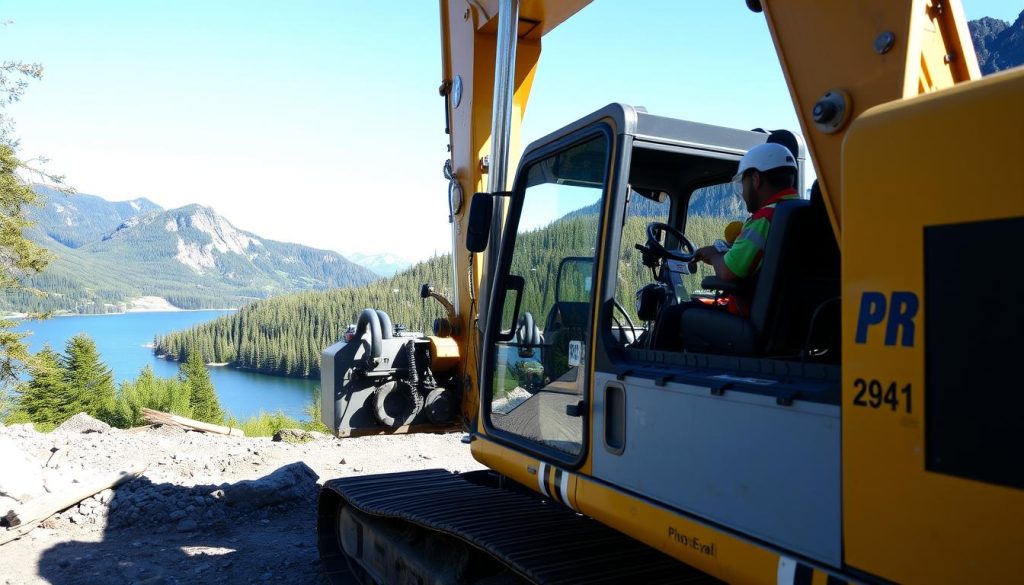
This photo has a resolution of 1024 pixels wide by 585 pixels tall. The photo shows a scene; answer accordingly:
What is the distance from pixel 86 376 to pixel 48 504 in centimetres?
2780

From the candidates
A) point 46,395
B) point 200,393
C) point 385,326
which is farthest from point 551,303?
point 200,393

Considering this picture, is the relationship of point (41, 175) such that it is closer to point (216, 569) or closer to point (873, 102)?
point (216, 569)

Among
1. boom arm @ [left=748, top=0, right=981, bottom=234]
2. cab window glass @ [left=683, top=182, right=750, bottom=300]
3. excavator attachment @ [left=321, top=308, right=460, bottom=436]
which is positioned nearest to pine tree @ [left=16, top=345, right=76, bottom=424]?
excavator attachment @ [left=321, top=308, right=460, bottom=436]

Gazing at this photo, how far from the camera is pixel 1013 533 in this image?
5.17 ft

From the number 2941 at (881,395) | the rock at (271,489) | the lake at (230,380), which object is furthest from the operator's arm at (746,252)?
the lake at (230,380)

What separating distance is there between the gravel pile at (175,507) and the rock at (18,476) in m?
0.01

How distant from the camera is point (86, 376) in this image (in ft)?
104

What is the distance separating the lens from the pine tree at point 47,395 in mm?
26047

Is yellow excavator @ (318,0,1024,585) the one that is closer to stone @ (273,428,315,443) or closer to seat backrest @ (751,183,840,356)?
seat backrest @ (751,183,840,356)

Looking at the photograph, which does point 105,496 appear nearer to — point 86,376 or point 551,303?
point 551,303

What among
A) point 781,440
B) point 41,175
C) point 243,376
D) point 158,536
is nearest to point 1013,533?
point 781,440

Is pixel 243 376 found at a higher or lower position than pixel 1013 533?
A: lower

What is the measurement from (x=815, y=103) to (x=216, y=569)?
17.6 feet

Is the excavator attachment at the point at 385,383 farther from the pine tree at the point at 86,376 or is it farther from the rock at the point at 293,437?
the pine tree at the point at 86,376
